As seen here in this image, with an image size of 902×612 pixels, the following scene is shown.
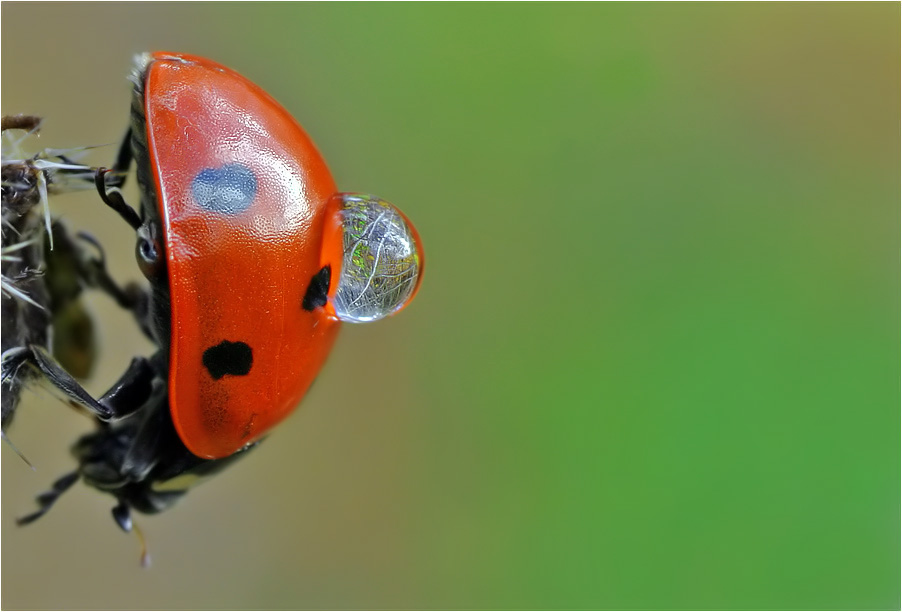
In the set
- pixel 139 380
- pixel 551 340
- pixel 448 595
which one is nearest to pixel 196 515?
pixel 448 595

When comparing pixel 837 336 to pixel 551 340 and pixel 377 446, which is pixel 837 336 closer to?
pixel 551 340

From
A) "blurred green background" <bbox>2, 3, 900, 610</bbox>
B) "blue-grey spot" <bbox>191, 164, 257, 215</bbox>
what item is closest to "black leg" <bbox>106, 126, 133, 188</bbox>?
"blue-grey spot" <bbox>191, 164, 257, 215</bbox>

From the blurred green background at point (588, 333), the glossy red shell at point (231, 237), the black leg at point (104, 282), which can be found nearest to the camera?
the glossy red shell at point (231, 237)

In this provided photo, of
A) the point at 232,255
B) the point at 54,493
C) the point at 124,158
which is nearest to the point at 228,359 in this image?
the point at 232,255

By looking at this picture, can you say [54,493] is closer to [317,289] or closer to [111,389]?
[111,389]

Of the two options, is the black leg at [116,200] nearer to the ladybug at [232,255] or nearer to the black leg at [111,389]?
the ladybug at [232,255]

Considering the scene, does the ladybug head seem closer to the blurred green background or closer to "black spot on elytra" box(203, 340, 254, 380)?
"black spot on elytra" box(203, 340, 254, 380)

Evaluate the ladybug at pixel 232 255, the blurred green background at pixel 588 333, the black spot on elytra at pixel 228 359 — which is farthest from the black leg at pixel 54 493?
the blurred green background at pixel 588 333

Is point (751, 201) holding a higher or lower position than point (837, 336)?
higher
